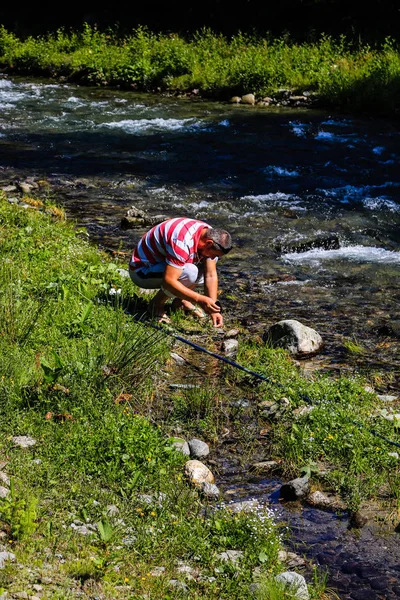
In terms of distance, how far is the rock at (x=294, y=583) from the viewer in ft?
13.1

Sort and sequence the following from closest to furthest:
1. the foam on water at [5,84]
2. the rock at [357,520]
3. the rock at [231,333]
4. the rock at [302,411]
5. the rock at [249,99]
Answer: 1. the rock at [357,520]
2. the rock at [302,411]
3. the rock at [231,333]
4. the rock at [249,99]
5. the foam on water at [5,84]

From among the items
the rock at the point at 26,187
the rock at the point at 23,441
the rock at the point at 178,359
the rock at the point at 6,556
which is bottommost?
the rock at the point at 26,187

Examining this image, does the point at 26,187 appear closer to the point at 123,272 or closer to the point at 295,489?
the point at 123,272

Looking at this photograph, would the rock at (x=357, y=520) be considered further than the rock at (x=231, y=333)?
No

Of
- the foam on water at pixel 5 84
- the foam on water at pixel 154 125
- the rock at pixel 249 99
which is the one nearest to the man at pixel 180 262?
the foam on water at pixel 154 125

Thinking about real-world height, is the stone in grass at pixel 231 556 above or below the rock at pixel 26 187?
above

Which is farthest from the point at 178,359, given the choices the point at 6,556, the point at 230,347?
the point at 6,556

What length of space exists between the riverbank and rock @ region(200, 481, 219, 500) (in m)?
0.06

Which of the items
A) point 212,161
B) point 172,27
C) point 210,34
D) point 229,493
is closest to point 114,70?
point 210,34

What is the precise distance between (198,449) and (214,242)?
2081mm

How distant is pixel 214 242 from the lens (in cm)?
682

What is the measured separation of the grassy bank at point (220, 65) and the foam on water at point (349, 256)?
8.64m

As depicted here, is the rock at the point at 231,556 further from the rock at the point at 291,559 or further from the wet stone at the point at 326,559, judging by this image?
the wet stone at the point at 326,559

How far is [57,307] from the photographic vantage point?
273 inches
